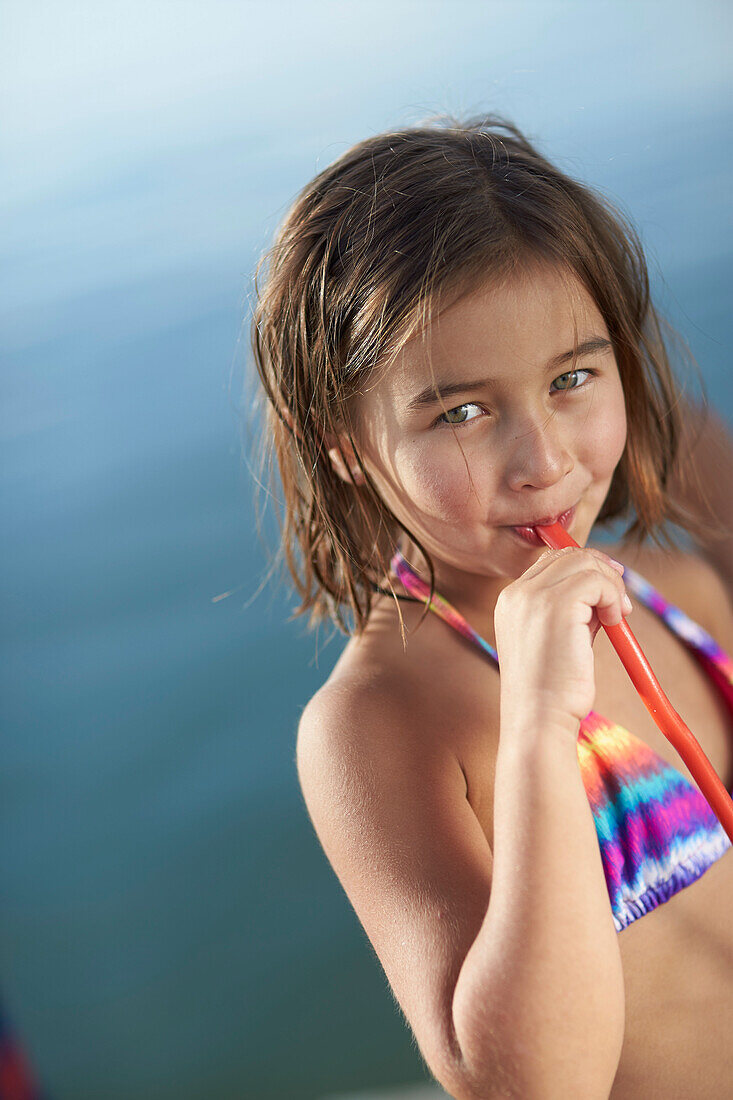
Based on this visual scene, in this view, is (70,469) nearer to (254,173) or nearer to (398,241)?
(254,173)

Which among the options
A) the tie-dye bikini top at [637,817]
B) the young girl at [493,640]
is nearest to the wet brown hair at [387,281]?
the young girl at [493,640]

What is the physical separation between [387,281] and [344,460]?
130 millimetres

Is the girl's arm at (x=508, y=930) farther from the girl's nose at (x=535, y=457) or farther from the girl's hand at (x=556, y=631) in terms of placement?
the girl's nose at (x=535, y=457)

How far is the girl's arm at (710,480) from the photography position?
849 millimetres

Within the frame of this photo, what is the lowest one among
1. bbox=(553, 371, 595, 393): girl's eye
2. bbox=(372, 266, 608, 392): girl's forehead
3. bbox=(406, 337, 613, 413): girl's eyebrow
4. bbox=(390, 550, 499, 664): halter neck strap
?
bbox=(390, 550, 499, 664): halter neck strap

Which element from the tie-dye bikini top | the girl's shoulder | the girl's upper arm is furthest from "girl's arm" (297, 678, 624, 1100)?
the girl's shoulder

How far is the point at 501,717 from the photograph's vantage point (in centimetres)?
52

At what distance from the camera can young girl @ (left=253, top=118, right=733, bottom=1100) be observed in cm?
48

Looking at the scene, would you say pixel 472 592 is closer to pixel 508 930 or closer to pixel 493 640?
pixel 493 640

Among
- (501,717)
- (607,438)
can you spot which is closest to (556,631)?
(501,717)

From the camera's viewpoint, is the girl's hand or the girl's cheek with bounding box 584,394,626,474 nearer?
the girl's hand

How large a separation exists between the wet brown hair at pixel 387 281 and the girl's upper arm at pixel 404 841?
11 cm

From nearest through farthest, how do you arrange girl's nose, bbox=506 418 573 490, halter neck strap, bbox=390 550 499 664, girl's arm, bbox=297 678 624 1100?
girl's arm, bbox=297 678 624 1100 < girl's nose, bbox=506 418 573 490 < halter neck strap, bbox=390 550 499 664

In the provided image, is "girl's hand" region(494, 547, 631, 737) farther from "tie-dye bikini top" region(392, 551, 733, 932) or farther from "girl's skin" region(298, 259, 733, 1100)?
"tie-dye bikini top" region(392, 551, 733, 932)
